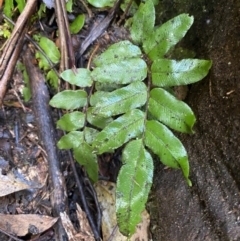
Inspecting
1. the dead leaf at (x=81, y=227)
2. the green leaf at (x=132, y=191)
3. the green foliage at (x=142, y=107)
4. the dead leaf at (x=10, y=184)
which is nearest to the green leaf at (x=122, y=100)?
the green foliage at (x=142, y=107)

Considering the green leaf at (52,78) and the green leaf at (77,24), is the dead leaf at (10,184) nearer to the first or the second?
the green leaf at (52,78)

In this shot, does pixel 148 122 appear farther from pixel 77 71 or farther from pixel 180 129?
pixel 77 71

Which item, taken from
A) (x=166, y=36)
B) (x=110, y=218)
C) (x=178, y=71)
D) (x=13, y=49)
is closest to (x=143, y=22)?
(x=166, y=36)

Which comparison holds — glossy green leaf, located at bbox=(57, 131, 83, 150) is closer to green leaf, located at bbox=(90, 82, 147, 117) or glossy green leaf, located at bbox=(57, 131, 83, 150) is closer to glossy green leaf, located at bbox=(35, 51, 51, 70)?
green leaf, located at bbox=(90, 82, 147, 117)

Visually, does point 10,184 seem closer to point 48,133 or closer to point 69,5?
point 48,133

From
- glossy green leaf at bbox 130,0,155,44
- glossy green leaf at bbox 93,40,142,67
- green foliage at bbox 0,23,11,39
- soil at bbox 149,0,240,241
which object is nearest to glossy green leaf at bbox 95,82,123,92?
glossy green leaf at bbox 93,40,142,67

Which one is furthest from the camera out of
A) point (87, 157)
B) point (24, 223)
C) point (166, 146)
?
point (24, 223)

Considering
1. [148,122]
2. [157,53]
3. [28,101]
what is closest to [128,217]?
[148,122]
